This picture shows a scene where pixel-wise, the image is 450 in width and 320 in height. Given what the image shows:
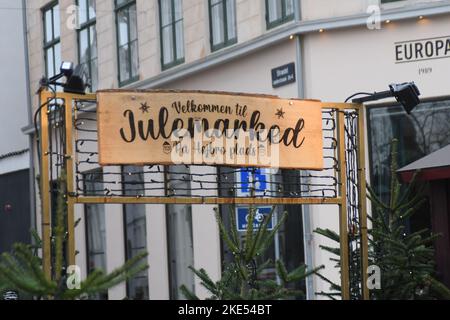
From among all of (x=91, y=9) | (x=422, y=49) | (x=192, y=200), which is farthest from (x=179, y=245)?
(x=192, y=200)

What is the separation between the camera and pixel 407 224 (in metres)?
17.4

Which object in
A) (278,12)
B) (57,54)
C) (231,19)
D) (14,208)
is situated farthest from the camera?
(14,208)

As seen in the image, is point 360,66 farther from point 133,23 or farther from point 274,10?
point 133,23

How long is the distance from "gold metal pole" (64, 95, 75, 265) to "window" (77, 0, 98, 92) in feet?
51.5

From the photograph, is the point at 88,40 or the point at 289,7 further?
the point at 88,40

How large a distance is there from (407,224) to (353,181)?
590cm

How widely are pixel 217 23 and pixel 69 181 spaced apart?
468 inches

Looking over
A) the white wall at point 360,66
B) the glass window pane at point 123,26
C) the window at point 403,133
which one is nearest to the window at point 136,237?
the glass window pane at point 123,26

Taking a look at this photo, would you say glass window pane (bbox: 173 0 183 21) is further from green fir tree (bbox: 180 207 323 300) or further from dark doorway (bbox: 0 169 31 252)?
green fir tree (bbox: 180 207 323 300)

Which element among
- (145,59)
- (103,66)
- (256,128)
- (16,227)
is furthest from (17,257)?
(16,227)

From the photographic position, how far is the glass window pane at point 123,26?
2469 centimetres

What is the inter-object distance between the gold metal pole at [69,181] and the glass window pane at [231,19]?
10.9m

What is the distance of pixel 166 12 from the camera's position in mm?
23203

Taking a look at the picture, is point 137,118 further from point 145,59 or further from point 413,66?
point 145,59
